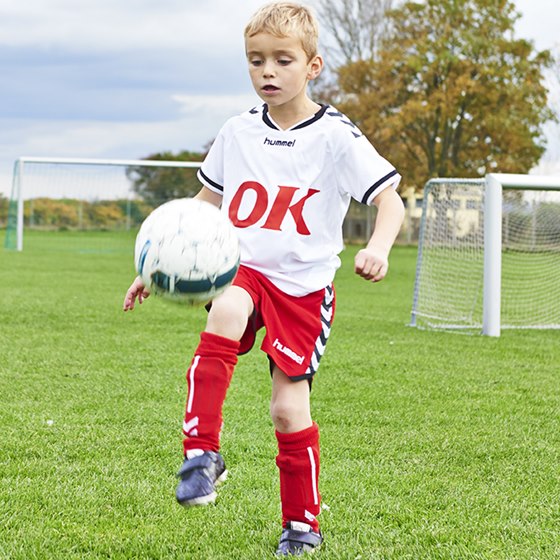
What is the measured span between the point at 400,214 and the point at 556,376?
184 inches

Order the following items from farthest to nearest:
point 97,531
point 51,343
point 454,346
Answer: point 454,346 < point 51,343 < point 97,531

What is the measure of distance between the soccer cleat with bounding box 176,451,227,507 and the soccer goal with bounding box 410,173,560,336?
7089 millimetres

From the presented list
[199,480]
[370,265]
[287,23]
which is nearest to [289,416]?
[199,480]

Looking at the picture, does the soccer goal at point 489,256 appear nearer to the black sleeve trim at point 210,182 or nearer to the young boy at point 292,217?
the black sleeve trim at point 210,182

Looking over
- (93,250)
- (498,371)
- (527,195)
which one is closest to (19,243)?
(93,250)

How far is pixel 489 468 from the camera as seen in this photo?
4.43 metres

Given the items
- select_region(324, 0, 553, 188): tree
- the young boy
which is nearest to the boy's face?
the young boy

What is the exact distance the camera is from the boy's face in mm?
3031

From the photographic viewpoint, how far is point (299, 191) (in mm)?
3174

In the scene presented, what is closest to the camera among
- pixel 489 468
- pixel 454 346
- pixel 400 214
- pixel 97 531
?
pixel 400 214

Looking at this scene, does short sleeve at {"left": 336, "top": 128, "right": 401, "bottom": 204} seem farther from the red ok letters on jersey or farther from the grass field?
the grass field

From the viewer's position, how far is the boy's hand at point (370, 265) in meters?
2.78

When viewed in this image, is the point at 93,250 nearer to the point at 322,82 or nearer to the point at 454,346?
the point at 322,82

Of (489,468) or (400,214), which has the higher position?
(400,214)
